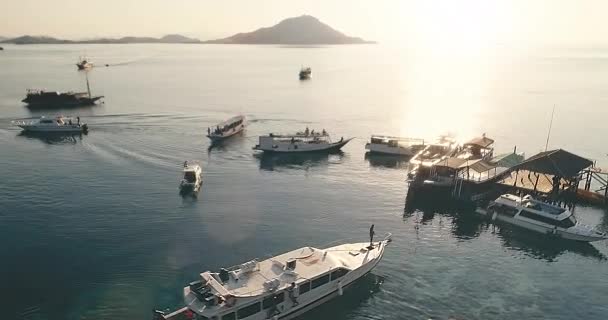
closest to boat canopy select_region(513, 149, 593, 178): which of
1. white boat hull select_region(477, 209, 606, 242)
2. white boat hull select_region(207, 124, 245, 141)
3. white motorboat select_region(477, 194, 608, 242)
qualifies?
white motorboat select_region(477, 194, 608, 242)

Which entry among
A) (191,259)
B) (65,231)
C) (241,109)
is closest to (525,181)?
(191,259)

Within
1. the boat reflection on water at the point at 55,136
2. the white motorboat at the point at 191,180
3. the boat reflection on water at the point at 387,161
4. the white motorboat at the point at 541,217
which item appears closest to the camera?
the white motorboat at the point at 541,217

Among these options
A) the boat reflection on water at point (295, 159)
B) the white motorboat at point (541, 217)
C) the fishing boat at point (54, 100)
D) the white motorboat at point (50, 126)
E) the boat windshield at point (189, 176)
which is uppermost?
the fishing boat at point (54, 100)

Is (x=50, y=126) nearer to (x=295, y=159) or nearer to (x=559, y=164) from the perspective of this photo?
(x=295, y=159)

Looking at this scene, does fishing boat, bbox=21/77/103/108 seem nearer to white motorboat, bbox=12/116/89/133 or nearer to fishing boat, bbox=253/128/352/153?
white motorboat, bbox=12/116/89/133

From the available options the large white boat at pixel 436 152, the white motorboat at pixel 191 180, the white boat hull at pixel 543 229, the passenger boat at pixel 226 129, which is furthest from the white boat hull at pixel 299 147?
the white boat hull at pixel 543 229

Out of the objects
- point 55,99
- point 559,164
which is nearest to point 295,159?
point 559,164

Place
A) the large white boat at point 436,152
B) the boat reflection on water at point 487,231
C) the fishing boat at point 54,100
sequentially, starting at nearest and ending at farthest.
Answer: the boat reflection on water at point 487,231
the large white boat at point 436,152
the fishing boat at point 54,100

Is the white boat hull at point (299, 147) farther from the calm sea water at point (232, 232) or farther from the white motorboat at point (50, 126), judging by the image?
the white motorboat at point (50, 126)
